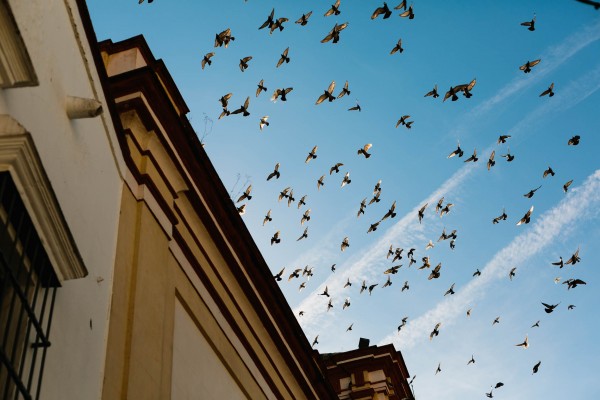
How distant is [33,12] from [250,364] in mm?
6268

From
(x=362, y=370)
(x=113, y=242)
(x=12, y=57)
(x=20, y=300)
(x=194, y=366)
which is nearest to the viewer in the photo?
(x=12, y=57)

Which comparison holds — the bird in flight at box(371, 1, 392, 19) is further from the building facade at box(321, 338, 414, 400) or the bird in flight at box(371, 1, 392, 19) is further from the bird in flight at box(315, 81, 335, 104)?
the building facade at box(321, 338, 414, 400)

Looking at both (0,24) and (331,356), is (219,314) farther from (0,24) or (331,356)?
(331,356)

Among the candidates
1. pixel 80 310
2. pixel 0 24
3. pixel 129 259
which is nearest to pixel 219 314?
pixel 129 259

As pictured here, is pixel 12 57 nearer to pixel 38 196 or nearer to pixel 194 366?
pixel 38 196

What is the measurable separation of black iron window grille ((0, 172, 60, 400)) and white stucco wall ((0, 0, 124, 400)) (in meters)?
A: 0.20

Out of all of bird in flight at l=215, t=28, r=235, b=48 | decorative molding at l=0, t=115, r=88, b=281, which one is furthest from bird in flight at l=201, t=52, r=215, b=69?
decorative molding at l=0, t=115, r=88, b=281

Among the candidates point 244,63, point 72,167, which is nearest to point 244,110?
point 244,63

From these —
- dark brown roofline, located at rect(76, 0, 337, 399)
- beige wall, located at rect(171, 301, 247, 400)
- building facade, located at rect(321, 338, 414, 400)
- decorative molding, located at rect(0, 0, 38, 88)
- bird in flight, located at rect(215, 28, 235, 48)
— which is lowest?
decorative molding, located at rect(0, 0, 38, 88)

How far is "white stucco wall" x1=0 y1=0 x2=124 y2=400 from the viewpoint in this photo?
4652mm

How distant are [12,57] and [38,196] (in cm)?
78

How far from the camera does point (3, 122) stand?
4.05 meters

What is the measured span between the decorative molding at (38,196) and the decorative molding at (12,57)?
A: 9.5 inches

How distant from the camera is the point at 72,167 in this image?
5281 mm
